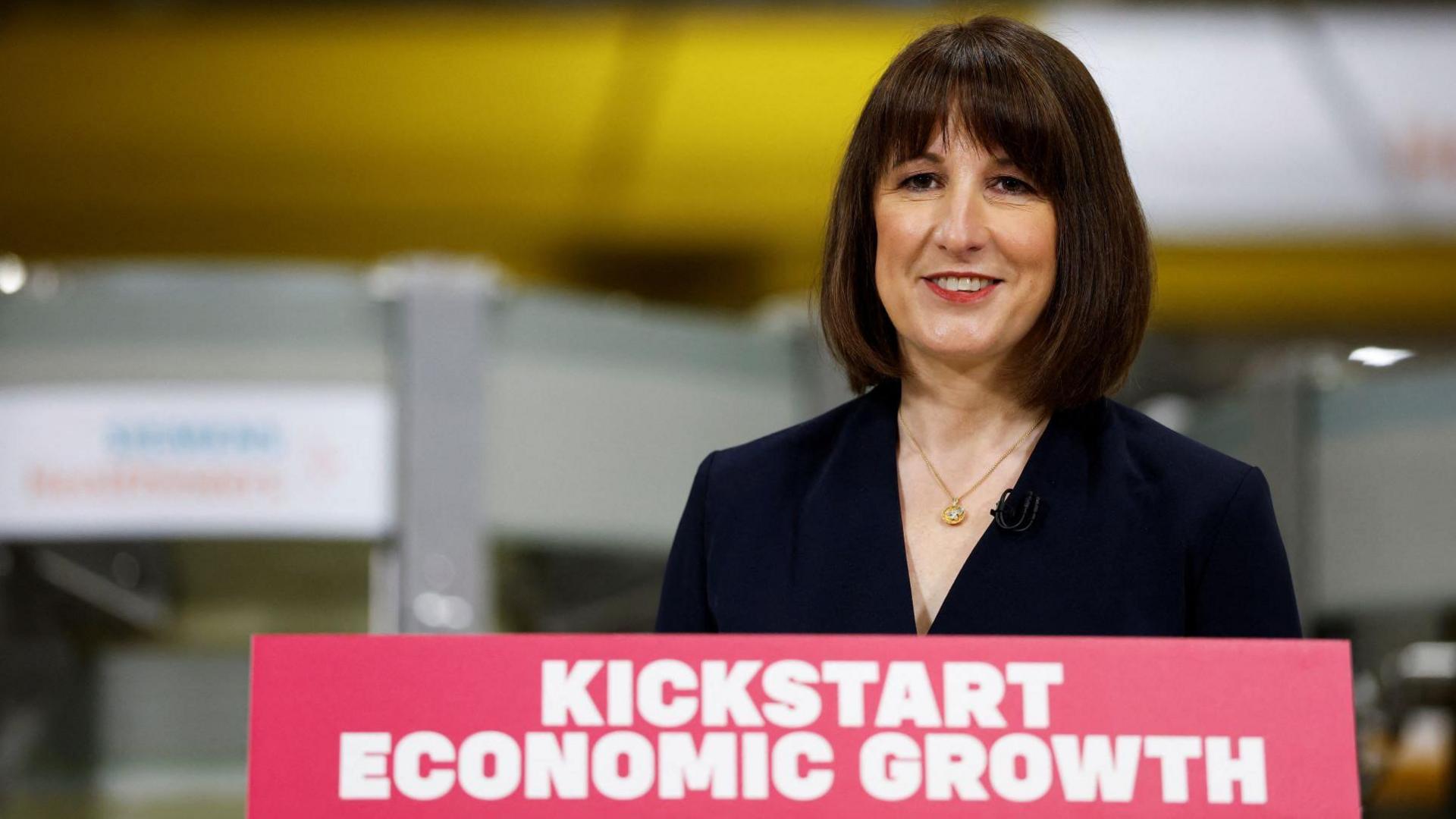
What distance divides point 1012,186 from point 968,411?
0.57 feet

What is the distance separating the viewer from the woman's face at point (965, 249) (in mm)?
1221

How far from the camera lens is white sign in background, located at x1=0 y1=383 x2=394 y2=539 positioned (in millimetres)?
3592

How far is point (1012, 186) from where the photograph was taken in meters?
1.24

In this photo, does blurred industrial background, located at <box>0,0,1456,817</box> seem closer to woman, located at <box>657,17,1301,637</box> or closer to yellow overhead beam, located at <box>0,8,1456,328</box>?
yellow overhead beam, located at <box>0,8,1456,328</box>

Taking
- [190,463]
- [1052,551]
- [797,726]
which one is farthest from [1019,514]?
[190,463]

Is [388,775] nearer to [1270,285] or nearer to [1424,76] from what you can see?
[1424,76]

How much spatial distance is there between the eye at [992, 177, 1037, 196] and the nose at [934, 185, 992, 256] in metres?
0.02

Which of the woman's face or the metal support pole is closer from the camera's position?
the woman's face

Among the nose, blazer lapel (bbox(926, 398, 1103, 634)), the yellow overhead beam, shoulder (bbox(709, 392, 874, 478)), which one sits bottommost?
blazer lapel (bbox(926, 398, 1103, 634))

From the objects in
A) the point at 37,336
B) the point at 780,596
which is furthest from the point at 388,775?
the point at 37,336

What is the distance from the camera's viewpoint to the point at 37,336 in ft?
12.2

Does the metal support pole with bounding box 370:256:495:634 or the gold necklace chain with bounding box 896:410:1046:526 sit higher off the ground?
the metal support pole with bounding box 370:256:495:634

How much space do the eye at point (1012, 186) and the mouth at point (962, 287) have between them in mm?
65

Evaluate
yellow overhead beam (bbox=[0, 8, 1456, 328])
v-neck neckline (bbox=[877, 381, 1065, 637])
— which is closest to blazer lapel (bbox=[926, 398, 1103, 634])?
v-neck neckline (bbox=[877, 381, 1065, 637])
